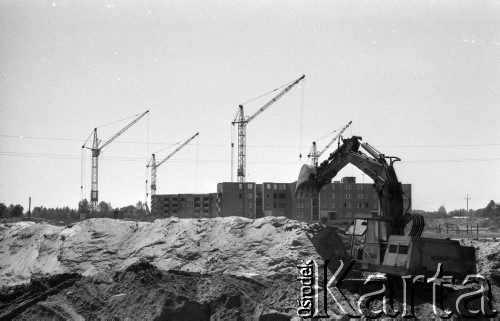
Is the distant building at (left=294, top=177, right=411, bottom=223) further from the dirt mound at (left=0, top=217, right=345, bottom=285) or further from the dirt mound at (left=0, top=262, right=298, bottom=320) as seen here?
the dirt mound at (left=0, top=262, right=298, bottom=320)

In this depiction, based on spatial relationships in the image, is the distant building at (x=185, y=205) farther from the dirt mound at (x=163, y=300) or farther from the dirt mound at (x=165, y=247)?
the dirt mound at (x=163, y=300)

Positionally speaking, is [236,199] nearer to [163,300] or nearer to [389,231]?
[389,231]

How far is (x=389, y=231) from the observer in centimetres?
2098

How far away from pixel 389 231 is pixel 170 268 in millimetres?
12987

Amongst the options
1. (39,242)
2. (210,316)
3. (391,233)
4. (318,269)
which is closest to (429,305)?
(391,233)

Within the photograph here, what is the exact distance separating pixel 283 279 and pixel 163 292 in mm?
5307

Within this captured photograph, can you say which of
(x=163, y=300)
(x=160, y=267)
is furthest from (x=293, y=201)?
(x=163, y=300)

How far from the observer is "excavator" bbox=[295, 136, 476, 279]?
19172mm

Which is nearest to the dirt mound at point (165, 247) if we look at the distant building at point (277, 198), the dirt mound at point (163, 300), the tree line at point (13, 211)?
the dirt mound at point (163, 300)

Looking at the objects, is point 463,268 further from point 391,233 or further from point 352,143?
point 352,143

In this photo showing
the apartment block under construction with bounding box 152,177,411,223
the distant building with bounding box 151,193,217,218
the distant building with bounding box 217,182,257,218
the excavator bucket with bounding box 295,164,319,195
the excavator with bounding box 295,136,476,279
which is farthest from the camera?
the distant building with bounding box 151,193,217,218

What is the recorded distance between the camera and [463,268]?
19531 mm

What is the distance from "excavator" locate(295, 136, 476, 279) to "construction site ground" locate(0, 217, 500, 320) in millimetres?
1391

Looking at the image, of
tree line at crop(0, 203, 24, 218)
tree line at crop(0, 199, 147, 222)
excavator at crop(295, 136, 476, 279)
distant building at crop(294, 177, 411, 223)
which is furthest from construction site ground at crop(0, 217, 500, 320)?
distant building at crop(294, 177, 411, 223)
